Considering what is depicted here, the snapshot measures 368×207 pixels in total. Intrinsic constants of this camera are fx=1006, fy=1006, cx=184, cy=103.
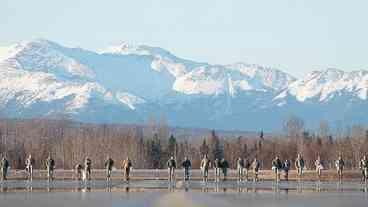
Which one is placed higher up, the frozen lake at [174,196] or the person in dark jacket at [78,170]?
the person in dark jacket at [78,170]

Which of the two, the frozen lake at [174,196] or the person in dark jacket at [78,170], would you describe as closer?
the frozen lake at [174,196]

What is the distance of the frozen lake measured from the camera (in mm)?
40188

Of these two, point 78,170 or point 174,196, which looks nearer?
point 174,196

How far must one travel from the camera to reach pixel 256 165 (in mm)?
65438

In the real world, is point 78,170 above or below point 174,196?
above

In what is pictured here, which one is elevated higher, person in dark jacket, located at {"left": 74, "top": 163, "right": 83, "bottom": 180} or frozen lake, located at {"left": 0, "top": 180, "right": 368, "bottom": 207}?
person in dark jacket, located at {"left": 74, "top": 163, "right": 83, "bottom": 180}

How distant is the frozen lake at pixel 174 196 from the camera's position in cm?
4019

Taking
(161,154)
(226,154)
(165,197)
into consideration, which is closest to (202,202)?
(165,197)

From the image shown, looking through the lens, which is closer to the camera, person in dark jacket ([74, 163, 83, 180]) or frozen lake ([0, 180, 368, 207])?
frozen lake ([0, 180, 368, 207])

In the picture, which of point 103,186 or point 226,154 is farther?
point 226,154

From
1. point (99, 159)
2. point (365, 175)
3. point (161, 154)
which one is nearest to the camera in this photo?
point (365, 175)

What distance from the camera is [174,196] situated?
4497 cm

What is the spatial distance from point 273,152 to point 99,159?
31.1 meters

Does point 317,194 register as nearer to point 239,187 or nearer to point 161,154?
point 239,187
